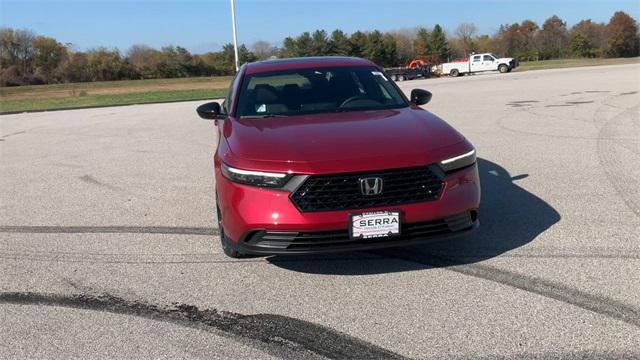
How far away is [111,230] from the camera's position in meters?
5.79

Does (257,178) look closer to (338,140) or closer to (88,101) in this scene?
(338,140)

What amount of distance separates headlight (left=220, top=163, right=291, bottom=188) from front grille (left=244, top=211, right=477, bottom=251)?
1.10ft

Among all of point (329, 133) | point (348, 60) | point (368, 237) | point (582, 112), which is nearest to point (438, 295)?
point (368, 237)

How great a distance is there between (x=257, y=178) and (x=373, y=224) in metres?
0.86

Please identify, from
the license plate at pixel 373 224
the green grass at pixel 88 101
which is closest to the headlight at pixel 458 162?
the license plate at pixel 373 224

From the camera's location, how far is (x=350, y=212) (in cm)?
388

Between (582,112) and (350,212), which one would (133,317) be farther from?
(582,112)

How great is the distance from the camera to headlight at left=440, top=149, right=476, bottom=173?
4157 mm

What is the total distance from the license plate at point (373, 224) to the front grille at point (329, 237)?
4 centimetres

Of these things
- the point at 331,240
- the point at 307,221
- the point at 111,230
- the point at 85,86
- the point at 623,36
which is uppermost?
the point at 623,36

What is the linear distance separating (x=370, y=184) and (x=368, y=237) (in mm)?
358

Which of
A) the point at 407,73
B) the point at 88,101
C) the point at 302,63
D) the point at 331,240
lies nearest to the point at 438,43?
the point at 407,73

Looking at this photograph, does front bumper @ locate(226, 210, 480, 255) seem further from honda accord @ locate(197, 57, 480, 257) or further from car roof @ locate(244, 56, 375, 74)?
car roof @ locate(244, 56, 375, 74)

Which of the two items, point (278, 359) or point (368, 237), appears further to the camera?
point (368, 237)
